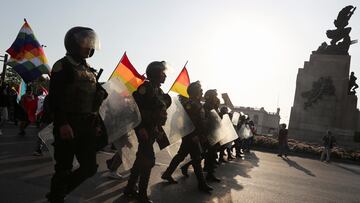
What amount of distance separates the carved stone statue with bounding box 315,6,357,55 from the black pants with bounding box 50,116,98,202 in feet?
102

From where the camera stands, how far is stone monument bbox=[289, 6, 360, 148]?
30.3m

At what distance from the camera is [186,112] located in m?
6.36

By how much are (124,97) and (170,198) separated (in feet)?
5.18

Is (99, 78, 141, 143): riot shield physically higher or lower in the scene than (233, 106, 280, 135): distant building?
lower

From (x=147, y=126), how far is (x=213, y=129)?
9.28ft

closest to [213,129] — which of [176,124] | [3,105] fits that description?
[176,124]

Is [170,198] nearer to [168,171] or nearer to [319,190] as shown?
[168,171]

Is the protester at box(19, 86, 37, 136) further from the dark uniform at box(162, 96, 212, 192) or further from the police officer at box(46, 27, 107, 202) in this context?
the police officer at box(46, 27, 107, 202)

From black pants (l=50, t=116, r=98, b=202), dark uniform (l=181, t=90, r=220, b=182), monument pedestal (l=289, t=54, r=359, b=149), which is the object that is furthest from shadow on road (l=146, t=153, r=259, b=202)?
monument pedestal (l=289, t=54, r=359, b=149)

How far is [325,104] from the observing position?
3045cm

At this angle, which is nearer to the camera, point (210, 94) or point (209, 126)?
point (210, 94)

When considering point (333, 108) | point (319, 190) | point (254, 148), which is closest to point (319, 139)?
point (333, 108)

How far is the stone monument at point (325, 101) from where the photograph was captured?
1192 inches

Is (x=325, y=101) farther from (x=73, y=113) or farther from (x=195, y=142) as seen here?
(x=73, y=113)
